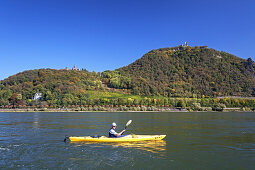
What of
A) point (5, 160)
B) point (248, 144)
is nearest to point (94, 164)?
point (5, 160)

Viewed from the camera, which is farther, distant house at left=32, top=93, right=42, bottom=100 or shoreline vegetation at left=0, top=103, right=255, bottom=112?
distant house at left=32, top=93, right=42, bottom=100

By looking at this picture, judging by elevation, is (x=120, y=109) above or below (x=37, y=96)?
below

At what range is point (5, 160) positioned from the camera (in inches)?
759

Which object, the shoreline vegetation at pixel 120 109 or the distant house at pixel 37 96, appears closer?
the shoreline vegetation at pixel 120 109

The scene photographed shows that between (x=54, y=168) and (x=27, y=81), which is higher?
(x=27, y=81)

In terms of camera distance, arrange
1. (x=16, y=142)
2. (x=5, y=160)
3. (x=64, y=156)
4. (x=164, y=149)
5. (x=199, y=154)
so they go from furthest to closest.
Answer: (x=16, y=142) → (x=164, y=149) → (x=199, y=154) → (x=64, y=156) → (x=5, y=160)

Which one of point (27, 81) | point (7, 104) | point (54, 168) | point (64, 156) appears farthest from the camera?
point (27, 81)

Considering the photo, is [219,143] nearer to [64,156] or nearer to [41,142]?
[64,156]

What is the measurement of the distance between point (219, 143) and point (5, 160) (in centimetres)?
2446

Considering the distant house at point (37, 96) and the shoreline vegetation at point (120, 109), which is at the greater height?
the distant house at point (37, 96)

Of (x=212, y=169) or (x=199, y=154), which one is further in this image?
(x=199, y=154)

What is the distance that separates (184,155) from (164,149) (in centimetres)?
297

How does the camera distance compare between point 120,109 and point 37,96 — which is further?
point 37,96

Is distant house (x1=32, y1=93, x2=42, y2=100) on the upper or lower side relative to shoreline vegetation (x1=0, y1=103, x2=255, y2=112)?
upper
